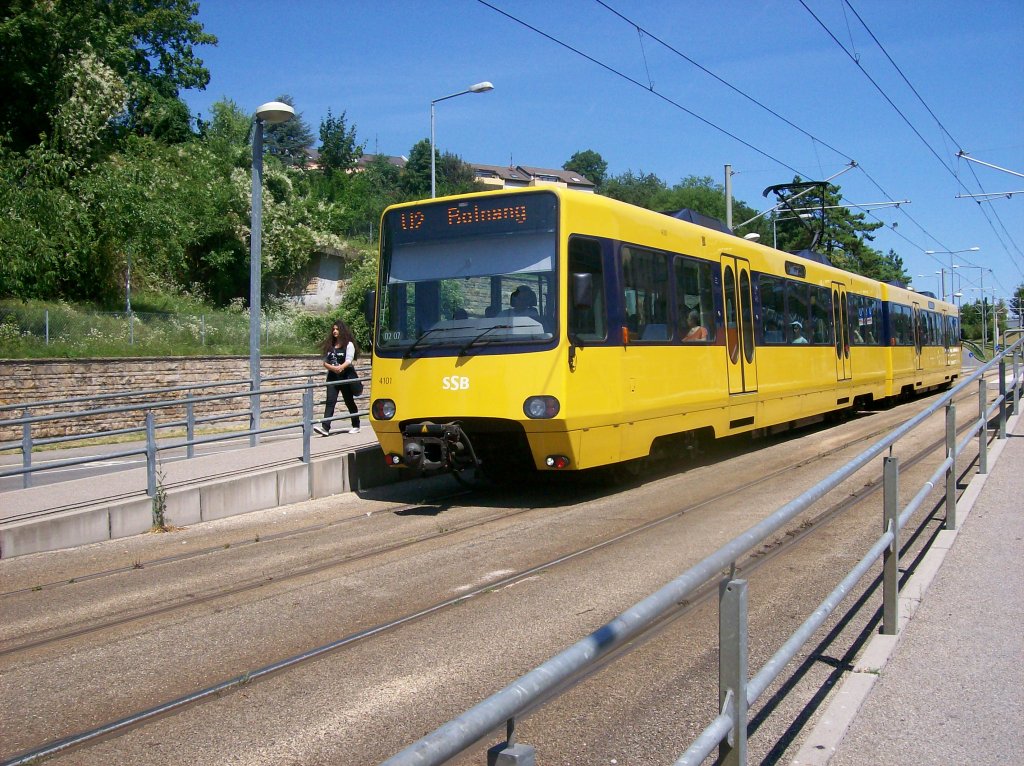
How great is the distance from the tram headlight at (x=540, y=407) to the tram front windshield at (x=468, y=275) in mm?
545

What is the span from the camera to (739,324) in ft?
44.6

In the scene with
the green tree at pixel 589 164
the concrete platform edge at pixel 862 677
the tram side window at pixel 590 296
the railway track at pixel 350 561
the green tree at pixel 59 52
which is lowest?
the railway track at pixel 350 561

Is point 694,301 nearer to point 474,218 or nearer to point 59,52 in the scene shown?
point 474,218

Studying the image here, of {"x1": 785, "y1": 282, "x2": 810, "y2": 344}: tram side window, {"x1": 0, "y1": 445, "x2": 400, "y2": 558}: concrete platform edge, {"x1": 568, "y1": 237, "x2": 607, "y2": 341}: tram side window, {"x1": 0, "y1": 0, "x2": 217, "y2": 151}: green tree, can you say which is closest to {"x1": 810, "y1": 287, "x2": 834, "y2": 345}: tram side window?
{"x1": 785, "y1": 282, "x2": 810, "y2": 344}: tram side window

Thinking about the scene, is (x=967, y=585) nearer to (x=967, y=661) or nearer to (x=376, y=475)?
(x=967, y=661)

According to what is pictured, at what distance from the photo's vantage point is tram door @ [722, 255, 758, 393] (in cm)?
1330

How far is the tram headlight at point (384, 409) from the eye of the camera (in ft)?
34.6

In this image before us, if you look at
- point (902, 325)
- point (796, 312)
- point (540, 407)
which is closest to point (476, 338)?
point (540, 407)

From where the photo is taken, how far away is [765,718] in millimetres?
4199

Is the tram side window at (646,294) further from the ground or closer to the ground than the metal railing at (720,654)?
further from the ground

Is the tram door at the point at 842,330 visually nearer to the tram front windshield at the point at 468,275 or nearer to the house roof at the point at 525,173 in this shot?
the tram front windshield at the point at 468,275

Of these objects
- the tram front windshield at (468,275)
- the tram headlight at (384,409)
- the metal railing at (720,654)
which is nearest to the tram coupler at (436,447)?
the tram headlight at (384,409)

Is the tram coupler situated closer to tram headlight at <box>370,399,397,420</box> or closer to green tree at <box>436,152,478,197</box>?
tram headlight at <box>370,399,397,420</box>

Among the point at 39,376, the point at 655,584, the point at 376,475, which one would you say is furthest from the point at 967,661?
the point at 39,376
